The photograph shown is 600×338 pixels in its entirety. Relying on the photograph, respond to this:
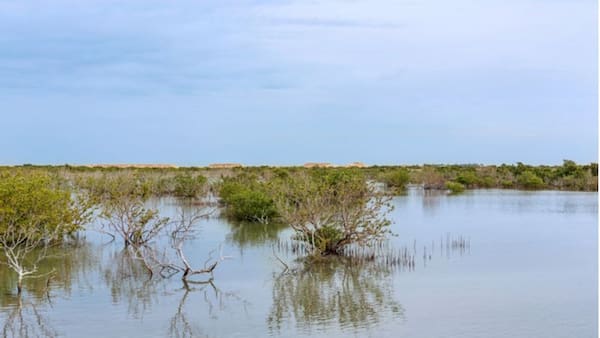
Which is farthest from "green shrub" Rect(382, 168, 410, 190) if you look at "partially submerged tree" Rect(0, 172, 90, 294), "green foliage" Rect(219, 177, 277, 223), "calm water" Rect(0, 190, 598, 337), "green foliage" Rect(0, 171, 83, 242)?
"green foliage" Rect(0, 171, 83, 242)

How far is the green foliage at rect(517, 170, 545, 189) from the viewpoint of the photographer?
39938 millimetres

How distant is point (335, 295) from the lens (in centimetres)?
1116

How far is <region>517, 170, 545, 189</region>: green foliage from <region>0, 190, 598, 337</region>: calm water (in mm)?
22976

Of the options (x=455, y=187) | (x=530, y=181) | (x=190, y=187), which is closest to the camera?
(x=190, y=187)

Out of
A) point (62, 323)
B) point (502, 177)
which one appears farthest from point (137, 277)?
point (502, 177)

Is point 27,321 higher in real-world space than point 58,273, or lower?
lower

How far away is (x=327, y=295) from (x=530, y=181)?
31193 mm

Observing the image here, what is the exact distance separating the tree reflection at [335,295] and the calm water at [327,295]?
2 centimetres

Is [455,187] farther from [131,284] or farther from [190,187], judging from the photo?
[131,284]

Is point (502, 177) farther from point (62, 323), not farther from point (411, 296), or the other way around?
point (62, 323)

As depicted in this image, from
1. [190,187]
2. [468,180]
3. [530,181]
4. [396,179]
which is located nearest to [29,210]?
[190,187]

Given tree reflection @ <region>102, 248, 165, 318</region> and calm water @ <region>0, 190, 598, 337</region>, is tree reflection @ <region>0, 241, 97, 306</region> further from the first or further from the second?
tree reflection @ <region>102, 248, 165, 318</region>

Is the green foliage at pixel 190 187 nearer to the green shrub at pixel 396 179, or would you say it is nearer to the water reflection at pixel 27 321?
the green shrub at pixel 396 179

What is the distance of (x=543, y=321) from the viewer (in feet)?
31.8
